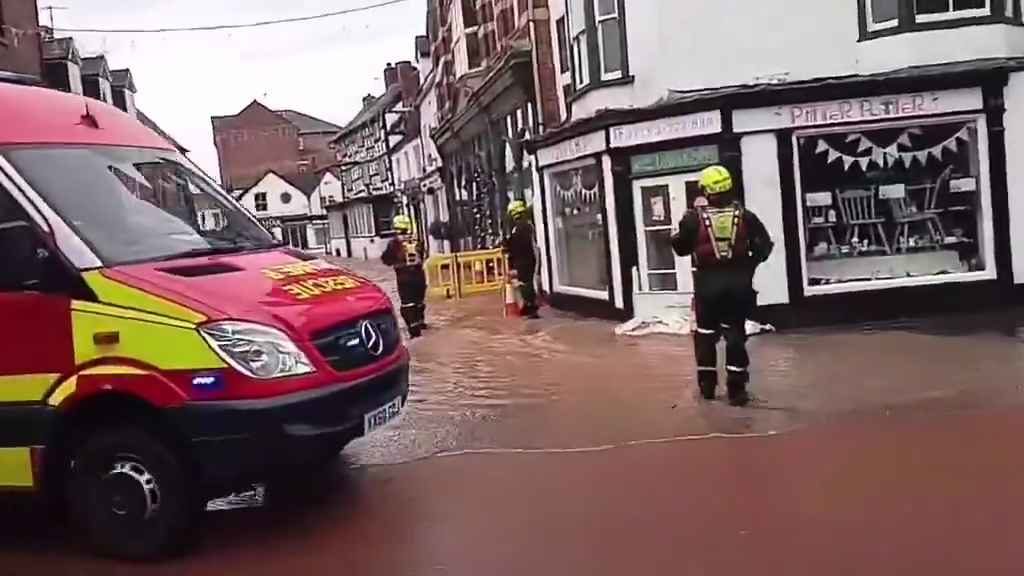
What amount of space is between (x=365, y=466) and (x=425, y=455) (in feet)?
1.53

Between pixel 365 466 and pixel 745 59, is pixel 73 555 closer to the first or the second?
pixel 365 466

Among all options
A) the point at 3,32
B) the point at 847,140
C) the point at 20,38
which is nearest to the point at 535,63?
the point at 847,140

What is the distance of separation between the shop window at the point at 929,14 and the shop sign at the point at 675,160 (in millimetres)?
2433

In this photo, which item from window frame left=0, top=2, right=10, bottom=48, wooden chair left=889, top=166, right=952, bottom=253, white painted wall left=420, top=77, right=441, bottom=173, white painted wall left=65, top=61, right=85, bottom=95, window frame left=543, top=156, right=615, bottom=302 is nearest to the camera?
wooden chair left=889, top=166, right=952, bottom=253

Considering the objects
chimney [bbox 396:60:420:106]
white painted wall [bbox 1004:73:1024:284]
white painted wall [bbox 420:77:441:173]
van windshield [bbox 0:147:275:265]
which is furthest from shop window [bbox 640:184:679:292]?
chimney [bbox 396:60:420:106]

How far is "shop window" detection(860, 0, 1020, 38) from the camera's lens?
13094 millimetres

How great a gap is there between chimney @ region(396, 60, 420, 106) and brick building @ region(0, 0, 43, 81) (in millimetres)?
29579

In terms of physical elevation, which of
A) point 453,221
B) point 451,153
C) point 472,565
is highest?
point 451,153

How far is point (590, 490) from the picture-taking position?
6547 millimetres

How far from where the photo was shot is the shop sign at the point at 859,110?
12.8 m

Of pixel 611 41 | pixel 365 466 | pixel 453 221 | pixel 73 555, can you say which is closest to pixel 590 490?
pixel 365 466

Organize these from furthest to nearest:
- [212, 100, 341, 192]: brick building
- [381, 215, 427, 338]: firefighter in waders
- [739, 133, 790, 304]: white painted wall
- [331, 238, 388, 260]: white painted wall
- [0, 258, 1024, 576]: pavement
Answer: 1. [212, 100, 341, 192]: brick building
2. [331, 238, 388, 260]: white painted wall
3. [381, 215, 427, 338]: firefighter in waders
4. [739, 133, 790, 304]: white painted wall
5. [0, 258, 1024, 576]: pavement

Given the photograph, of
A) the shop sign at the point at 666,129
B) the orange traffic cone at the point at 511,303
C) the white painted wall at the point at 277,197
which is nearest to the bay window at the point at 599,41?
the shop sign at the point at 666,129

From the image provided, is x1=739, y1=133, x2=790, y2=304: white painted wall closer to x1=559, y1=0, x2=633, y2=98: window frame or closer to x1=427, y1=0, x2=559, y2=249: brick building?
x1=559, y1=0, x2=633, y2=98: window frame
